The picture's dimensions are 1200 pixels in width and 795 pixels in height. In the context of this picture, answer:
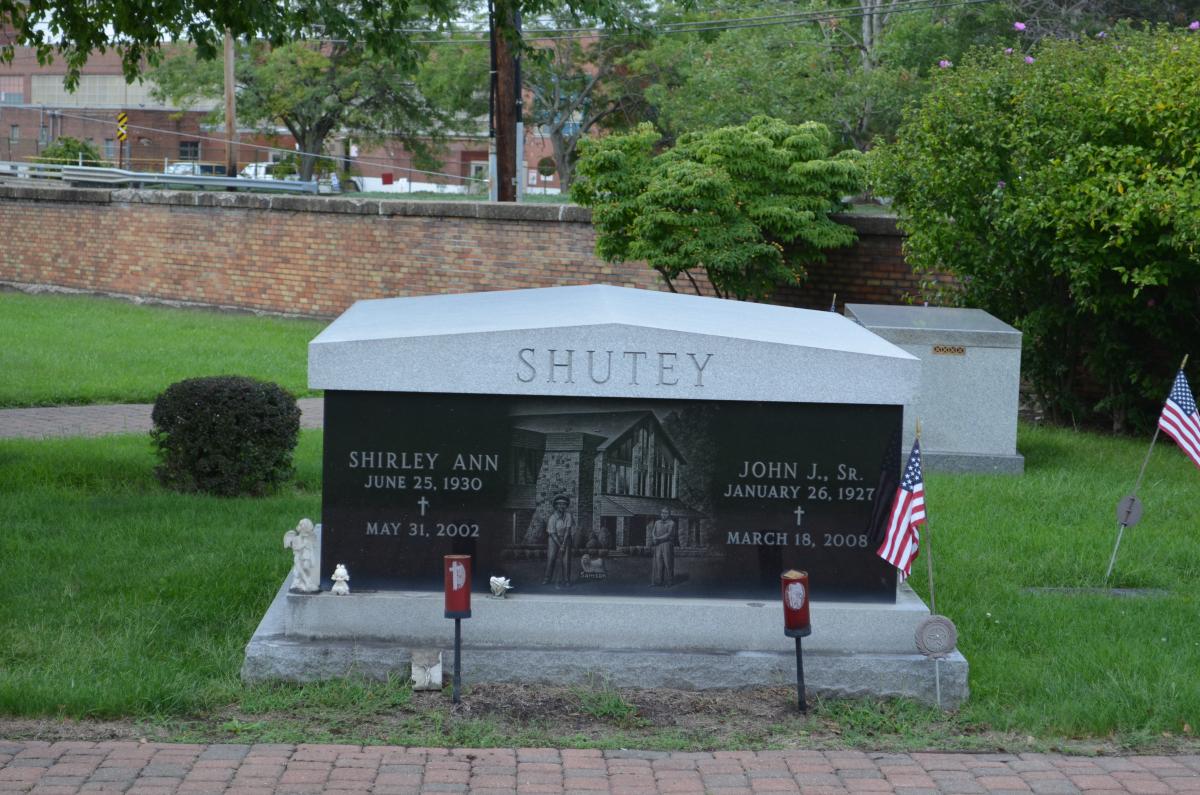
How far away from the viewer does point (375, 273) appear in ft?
75.6

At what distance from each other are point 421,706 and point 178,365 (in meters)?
11.9

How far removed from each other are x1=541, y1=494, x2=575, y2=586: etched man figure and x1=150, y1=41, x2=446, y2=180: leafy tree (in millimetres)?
41001

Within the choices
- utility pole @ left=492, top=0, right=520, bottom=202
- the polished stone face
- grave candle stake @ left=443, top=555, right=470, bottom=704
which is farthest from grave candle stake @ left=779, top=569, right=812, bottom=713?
utility pole @ left=492, top=0, right=520, bottom=202

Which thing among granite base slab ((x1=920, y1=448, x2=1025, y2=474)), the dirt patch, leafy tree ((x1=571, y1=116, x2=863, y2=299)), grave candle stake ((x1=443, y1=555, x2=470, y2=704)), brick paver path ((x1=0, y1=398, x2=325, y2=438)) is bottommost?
brick paver path ((x1=0, y1=398, x2=325, y2=438))

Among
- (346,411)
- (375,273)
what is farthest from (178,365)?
(346,411)

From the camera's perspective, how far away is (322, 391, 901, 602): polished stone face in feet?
19.9

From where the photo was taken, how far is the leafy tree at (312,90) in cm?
4631

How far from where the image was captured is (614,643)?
6082 millimetres

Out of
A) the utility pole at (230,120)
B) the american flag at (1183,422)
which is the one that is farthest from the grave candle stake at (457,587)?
the utility pole at (230,120)

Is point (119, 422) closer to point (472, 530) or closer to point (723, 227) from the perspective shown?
point (723, 227)

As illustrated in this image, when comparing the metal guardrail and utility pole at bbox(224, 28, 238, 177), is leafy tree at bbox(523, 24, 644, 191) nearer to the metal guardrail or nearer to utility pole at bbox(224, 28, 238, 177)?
utility pole at bbox(224, 28, 238, 177)

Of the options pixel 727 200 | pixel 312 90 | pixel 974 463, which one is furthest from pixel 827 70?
pixel 974 463

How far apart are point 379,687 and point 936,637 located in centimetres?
234

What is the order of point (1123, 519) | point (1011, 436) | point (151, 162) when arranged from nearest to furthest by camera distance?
1. point (1123, 519)
2. point (1011, 436)
3. point (151, 162)
